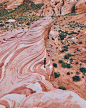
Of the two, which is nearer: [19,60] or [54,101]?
[54,101]

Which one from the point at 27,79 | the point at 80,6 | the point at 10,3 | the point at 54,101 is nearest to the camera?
the point at 54,101

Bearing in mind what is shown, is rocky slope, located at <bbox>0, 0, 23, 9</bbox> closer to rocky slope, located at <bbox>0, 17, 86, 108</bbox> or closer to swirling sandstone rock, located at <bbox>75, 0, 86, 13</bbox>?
swirling sandstone rock, located at <bbox>75, 0, 86, 13</bbox>

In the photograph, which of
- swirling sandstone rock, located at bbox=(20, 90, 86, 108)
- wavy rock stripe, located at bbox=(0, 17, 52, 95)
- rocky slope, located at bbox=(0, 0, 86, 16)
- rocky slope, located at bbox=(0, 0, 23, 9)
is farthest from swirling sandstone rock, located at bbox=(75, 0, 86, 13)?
swirling sandstone rock, located at bbox=(20, 90, 86, 108)

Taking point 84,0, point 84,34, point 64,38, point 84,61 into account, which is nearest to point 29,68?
point 84,61

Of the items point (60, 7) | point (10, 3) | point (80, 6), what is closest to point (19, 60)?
point (80, 6)

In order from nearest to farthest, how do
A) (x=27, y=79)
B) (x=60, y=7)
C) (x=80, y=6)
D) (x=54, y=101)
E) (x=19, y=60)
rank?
1. (x=54, y=101)
2. (x=27, y=79)
3. (x=19, y=60)
4. (x=80, y=6)
5. (x=60, y=7)

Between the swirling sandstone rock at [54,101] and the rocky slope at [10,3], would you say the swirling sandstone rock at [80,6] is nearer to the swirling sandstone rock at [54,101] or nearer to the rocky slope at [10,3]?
the rocky slope at [10,3]

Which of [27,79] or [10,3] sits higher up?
[10,3]

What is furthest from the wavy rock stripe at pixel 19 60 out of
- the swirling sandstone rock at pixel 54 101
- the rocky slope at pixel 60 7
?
the rocky slope at pixel 60 7

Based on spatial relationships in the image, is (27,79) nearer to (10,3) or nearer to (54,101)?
(54,101)

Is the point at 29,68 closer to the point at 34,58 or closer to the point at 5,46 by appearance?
the point at 34,58
